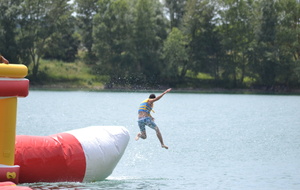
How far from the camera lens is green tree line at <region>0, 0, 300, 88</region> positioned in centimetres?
7794

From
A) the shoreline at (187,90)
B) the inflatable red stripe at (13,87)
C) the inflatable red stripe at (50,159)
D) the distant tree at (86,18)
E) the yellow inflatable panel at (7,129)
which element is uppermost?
the distant tree at (86,18)

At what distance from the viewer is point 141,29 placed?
81.1m

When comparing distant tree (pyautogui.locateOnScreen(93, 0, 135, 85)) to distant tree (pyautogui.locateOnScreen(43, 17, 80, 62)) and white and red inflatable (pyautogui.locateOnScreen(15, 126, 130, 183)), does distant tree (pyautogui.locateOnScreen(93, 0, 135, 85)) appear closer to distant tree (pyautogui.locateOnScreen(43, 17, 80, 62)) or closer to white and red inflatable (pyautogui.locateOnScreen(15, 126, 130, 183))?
distant tree (pyautogui.locateOnScreen(43, 17, 80, 62))

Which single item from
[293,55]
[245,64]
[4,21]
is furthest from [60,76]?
[293,55]

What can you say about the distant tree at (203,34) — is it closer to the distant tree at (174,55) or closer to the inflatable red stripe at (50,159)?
the distant tree at (174,55)

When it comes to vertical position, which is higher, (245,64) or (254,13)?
(254,13)

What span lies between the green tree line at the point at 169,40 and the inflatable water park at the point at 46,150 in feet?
202

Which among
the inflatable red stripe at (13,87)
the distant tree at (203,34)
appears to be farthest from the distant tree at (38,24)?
the inflatable red stripe at (13,87)

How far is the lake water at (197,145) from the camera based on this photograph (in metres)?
18.0

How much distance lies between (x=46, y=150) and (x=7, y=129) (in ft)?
5.38

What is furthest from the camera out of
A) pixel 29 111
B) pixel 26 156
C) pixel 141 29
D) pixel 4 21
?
pixel 141 29

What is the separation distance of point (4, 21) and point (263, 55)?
106ft

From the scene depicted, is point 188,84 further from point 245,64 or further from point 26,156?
point 26,156

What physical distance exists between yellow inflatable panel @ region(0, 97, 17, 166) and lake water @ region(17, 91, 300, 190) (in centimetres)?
149
